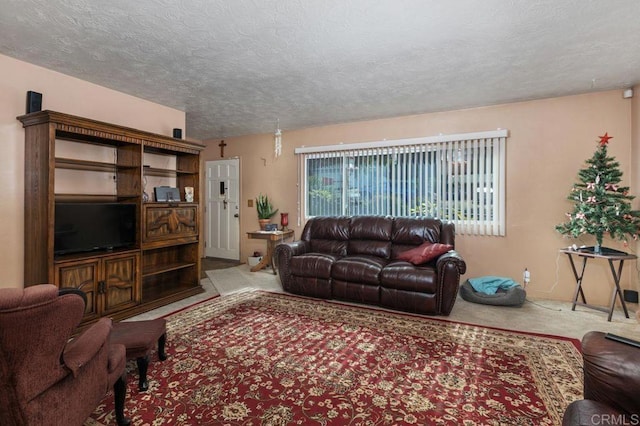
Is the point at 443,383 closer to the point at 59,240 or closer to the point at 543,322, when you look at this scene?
the point at 543,322

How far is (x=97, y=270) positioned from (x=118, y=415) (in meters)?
1.84

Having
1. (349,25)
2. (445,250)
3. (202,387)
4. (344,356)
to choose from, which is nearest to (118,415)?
(202,387)

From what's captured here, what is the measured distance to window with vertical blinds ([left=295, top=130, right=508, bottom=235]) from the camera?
13.5 feet

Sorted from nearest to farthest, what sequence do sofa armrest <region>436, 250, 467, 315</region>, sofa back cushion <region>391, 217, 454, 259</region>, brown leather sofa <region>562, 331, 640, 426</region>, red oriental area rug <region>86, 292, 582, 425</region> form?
brown leather sofa <region>562, 331, 640, 426</region>
red oriental area rug <region>86, 292, 582, 425</region>
sofa armrest <region>436, 250, 467, 315</region>
sofa back cushion <region>391, 217, 454, 259</region>

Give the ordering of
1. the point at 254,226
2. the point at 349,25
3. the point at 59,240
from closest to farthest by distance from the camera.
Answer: the point at 349,25, the point at 59,240, the point at 254,226

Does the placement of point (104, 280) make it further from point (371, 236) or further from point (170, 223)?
point (371, 236)

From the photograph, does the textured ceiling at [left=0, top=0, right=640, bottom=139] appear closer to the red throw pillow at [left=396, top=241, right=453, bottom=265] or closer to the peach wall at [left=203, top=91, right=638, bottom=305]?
the peach wall at [left=203, top=91, right=638, bottom=305]

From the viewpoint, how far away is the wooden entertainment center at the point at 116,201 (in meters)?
2.71

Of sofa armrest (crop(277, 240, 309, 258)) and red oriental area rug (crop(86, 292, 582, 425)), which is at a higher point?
sofa armrest (crop(277, 240, 309, 258))

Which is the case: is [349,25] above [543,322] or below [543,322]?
above

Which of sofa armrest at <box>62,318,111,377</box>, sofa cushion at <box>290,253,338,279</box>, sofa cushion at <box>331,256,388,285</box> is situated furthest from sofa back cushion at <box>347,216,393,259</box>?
sofa armrest at <box>62,318,111,377</box>

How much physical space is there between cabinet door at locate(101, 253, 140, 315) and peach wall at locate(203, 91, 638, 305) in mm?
4020

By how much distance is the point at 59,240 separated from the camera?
9.25 feet

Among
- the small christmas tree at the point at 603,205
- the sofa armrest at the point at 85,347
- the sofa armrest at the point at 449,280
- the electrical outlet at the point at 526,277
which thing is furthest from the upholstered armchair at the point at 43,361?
the electrical outlet at the point at 526,277
